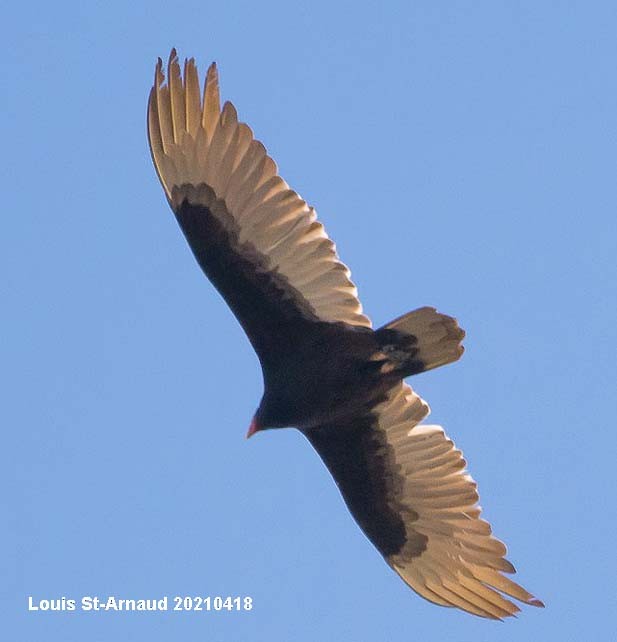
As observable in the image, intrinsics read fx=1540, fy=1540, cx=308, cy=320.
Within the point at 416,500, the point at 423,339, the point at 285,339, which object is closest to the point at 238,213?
the point at 285,339

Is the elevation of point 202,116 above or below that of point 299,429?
above

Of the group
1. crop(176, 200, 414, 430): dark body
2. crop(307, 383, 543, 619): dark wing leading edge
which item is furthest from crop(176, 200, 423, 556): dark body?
crop(307, 383, 543, 619): dark wing leading edge

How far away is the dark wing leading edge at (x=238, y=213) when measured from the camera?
8.80 m

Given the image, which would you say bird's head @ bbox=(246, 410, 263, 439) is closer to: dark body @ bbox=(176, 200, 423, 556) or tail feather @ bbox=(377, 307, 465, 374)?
dark body @ bbox=(176, 200, 423, 556)

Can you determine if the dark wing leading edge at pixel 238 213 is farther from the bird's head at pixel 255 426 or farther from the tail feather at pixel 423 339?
the bird's head at pixel 255 426

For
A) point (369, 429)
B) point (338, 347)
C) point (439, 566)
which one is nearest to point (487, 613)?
point (439, 566)

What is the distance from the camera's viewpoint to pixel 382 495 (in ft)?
33.3

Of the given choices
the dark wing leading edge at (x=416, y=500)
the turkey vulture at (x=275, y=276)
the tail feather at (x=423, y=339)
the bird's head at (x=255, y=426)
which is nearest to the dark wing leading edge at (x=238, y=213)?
the turkey vulture at (x=275, y=276)

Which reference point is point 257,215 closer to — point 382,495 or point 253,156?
point 253,156

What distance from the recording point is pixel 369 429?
991cm

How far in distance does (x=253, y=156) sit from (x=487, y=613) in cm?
326

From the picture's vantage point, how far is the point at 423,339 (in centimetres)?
875

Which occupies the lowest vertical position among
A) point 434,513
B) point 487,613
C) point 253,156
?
point 487,613

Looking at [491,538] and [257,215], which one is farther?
[491,538]
